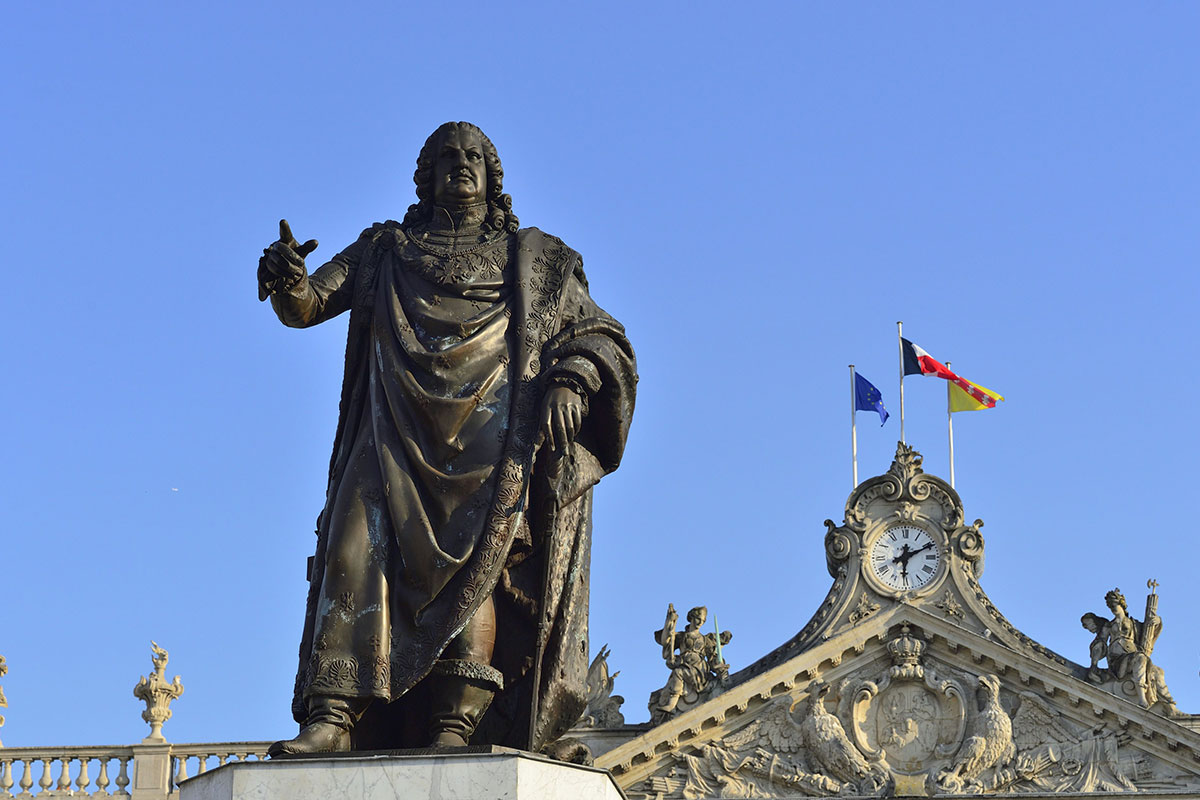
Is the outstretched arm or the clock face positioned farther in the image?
the clock face

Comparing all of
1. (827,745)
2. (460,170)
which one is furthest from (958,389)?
(460,170)

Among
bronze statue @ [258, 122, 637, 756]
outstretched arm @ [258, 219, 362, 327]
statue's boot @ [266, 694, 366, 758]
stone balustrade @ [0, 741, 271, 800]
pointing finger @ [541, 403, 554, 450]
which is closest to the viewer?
statue's boot @ [266, 694, 366, 758]

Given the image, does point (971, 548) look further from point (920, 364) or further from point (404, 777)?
point (404, 777)

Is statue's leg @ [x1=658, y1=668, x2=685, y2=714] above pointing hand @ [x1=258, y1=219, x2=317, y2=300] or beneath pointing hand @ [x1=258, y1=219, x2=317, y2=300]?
above

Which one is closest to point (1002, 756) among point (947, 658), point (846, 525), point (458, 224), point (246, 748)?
point (947, 658)

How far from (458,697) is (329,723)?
1.07 ft

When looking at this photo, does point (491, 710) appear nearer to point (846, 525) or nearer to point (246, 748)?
point (246, 748)

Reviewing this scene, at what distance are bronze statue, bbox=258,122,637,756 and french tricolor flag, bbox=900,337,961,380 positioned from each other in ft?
114

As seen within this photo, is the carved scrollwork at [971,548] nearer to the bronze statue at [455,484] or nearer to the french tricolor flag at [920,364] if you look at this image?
the french tricolor flag at [920,364]

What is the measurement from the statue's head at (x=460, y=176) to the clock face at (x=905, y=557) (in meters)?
32.8

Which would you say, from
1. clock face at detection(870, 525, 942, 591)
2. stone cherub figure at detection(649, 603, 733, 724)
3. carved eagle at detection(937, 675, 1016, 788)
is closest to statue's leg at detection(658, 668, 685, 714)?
stone cherub figure at detection(649, 603, 733, 724)

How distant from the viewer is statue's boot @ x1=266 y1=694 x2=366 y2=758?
242 inches

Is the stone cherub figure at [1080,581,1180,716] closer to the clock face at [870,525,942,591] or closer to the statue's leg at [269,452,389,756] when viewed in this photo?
the clock face at [870,525,942,591]

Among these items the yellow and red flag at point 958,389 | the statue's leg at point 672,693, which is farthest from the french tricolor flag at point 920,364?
the statue's leg at point 672,693
